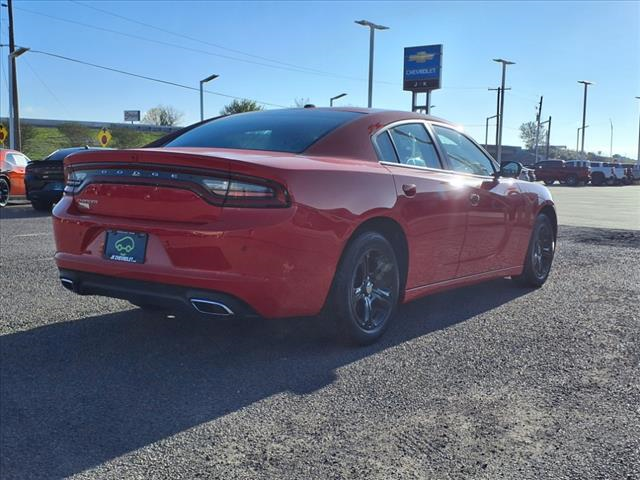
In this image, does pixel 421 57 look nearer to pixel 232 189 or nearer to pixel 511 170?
pixel 511 170

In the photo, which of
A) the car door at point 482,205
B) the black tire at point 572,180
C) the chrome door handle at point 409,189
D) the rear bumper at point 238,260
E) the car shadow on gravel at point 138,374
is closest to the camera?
the car shadow on gravel at point 138,374

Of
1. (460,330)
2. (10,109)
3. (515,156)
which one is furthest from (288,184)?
(515,156)

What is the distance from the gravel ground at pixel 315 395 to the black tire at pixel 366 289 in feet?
0.49

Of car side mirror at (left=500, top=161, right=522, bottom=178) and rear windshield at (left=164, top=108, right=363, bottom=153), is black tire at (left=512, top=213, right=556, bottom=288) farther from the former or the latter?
rear windshield at (left=164, top=108, right=363, bottom=153)

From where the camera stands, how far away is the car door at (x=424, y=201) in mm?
4355

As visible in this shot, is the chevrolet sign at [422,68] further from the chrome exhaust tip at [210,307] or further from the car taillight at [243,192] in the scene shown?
the chrome exhaust tip at [210,307]

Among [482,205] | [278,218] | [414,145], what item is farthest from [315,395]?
[482,205]

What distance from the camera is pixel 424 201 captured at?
4.45 metres

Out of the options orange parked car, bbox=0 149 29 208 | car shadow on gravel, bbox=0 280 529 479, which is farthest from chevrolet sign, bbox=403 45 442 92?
car shadow on gravel, bbox=0 280 529 479

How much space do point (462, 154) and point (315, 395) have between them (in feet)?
9.31

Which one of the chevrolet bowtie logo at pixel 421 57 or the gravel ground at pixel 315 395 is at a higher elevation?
the chevrolet bowtie logo at pixel 421 57

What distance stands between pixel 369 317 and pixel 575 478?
1.87 m

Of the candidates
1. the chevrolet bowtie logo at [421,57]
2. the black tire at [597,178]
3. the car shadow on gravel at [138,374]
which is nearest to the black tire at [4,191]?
the car shadow on gravel at [138,374]

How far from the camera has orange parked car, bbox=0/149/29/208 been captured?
52.2ft
